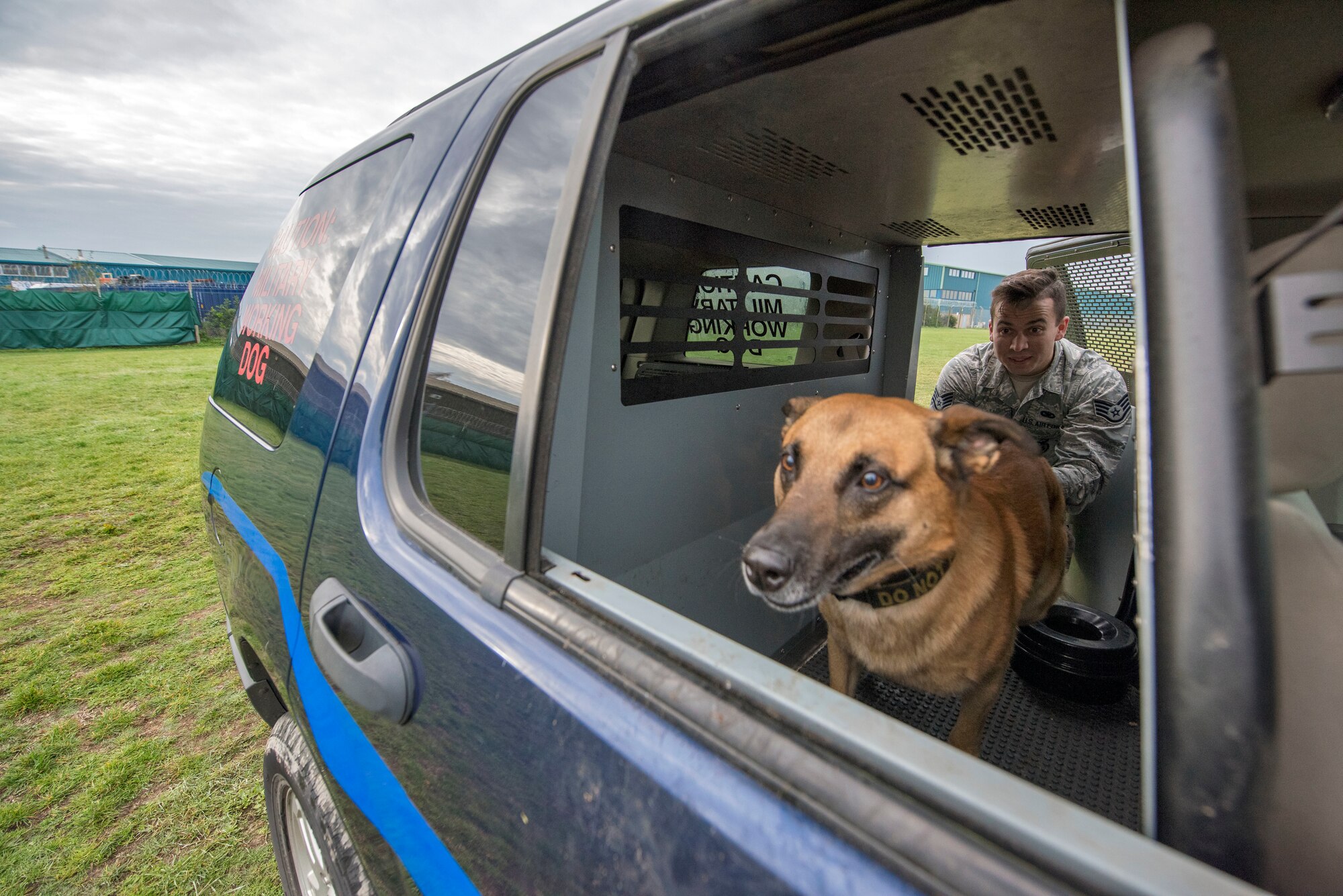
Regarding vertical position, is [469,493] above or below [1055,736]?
above

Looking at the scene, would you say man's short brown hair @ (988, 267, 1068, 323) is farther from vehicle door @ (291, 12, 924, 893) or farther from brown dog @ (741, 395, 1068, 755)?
vehicle door @ (291, 12, 924, 893)

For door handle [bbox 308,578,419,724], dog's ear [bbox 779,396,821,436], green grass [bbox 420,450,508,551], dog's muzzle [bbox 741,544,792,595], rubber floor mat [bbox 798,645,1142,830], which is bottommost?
rubber floor mat [bbox 798,645,1142,830]

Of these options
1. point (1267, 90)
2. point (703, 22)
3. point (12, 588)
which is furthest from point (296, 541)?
point (12, 588)

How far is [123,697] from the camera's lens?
288cm

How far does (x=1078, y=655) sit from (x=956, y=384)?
1.60 meters

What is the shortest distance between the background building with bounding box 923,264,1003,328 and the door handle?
10.1 feet

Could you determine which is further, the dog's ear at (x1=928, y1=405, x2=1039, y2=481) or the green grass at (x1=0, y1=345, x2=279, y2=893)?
the green grass at (x1=0, y1=345, x2=279, y2=893)

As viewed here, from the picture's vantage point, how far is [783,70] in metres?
1.28

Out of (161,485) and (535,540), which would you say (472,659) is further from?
(161,485)

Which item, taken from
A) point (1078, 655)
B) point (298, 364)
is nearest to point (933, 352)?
point (1078, 655)

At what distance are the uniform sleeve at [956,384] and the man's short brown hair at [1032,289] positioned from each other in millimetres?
514

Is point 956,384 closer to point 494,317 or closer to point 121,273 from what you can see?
point 494,317

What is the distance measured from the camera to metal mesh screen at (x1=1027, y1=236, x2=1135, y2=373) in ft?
9.75

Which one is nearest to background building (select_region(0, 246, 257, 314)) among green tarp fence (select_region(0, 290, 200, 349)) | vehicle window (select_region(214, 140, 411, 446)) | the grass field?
green tarp fence (select_region(0, 290, 200, 349))
